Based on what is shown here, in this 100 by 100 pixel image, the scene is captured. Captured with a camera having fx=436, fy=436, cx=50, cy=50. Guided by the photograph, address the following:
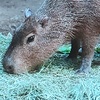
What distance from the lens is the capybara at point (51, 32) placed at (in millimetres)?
4586

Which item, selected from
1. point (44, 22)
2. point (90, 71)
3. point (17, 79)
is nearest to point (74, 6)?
point (44, 22)

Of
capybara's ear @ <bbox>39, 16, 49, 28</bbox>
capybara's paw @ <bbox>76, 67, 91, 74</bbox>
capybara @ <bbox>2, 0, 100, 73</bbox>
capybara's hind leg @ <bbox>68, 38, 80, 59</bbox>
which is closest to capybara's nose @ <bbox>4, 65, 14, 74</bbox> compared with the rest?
capybara @ <bbox>2, 0, 100, 73</bbox>

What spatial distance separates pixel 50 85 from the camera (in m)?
4.21

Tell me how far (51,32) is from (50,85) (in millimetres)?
762

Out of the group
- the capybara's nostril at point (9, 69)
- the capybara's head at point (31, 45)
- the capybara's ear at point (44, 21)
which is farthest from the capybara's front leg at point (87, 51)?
the capybara's nostril at point (9, 69)

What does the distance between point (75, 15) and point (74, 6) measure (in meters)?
0.10

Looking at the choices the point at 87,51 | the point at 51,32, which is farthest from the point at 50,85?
the point at 87,51

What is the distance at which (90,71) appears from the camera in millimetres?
4832

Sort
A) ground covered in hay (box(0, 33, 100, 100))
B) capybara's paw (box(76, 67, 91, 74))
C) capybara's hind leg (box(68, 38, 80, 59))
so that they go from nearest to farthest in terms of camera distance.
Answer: ground covered in hay (box(0, 33, 100, 100)), capybara's paw (box(76, 67, 91, 74)), capybara's hind leg (box(68, 38, 80, 59))

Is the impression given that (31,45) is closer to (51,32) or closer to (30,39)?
(30,39)

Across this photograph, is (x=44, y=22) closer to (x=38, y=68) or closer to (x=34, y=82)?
(x=38, y=68)

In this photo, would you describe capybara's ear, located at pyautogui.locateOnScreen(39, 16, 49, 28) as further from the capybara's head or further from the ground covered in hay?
the ground covered in hay

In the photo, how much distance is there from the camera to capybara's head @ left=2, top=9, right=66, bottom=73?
455cm

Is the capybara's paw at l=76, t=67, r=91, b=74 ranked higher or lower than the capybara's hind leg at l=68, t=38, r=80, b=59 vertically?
lower
